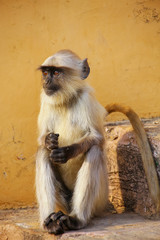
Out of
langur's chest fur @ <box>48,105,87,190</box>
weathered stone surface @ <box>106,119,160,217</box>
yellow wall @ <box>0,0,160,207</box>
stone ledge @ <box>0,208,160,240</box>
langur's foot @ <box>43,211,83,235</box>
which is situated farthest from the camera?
yellow wall @ <box>0,0,160,207</box>

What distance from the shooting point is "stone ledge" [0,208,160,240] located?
310 centimetres

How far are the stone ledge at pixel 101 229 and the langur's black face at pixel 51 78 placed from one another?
1199 millimetres

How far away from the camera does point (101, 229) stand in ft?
10.8

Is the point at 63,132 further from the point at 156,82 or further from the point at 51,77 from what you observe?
the point at 156,82

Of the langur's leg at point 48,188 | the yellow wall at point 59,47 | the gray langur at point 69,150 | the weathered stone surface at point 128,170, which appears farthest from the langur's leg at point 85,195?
the yellow wall at point 59,47

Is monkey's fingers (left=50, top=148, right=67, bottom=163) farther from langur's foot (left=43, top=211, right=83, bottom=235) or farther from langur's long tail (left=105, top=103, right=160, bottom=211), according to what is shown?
langur's long tail (left=105, top=103, right=160, bottom=211)

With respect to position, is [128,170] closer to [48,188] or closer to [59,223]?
[48,188]

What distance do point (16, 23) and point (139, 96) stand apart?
5.71ft

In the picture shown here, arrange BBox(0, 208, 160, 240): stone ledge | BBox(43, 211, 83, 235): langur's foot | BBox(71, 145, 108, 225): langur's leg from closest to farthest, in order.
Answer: BBox(0, 208, 160, 240): stone ledge < BBox(43, 211, 83, 235): langur's foot < BBox(71, 145, 108, 225): langur's leg

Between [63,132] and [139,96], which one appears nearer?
[63,132]

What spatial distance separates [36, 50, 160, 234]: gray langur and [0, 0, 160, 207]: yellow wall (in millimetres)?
1134

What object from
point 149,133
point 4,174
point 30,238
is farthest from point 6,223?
point 149,133

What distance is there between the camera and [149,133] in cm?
408

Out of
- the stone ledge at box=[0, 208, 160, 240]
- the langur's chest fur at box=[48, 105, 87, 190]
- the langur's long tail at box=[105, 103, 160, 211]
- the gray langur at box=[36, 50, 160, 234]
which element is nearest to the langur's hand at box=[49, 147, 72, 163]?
the gray langur at box=[36, 50, 160, 234]
